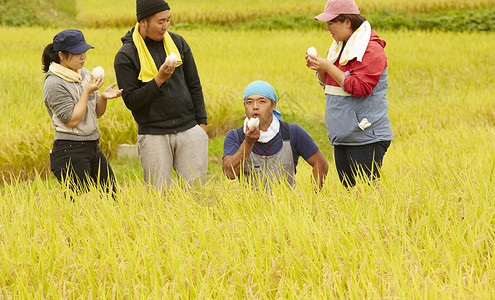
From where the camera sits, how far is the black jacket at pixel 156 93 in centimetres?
331

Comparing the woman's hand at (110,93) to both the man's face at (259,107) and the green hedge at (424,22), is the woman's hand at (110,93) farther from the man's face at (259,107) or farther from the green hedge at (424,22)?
the green hedge at (424,22)

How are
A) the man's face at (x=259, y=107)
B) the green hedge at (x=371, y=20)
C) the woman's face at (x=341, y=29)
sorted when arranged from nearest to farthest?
1. the man's face at (x=259, y=107)
2. the woman's face at (x=341, y=29)
3. the green hedge at (x=371, y=20)

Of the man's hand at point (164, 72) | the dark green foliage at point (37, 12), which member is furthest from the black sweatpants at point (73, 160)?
the dark green foliage at point (37, 12)

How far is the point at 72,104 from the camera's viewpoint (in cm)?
337

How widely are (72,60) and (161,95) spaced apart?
0.58 metres

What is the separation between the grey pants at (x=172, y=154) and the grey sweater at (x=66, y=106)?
0.33 metres

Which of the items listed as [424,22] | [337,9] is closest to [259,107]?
[337,9]

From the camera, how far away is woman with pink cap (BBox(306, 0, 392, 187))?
118 inches

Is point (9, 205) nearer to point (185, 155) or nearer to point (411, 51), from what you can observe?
point (185, 155)

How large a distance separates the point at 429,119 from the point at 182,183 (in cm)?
437

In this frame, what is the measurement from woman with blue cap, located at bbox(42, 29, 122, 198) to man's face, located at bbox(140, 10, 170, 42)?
380mm

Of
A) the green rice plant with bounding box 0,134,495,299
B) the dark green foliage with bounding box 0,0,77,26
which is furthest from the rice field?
the dark green foliage with bounding box 0,0,77,26

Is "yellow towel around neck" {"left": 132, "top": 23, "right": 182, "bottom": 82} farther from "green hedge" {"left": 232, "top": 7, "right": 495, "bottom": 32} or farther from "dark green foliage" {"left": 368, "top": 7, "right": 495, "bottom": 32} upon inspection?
"dark green foliage" {"left": 368, "top": 7, "right": 495, "bottom": 32}

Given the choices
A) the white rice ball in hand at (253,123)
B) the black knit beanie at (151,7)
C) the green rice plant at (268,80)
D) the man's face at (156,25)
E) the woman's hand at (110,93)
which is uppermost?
the black knit beanie at (151,7)
